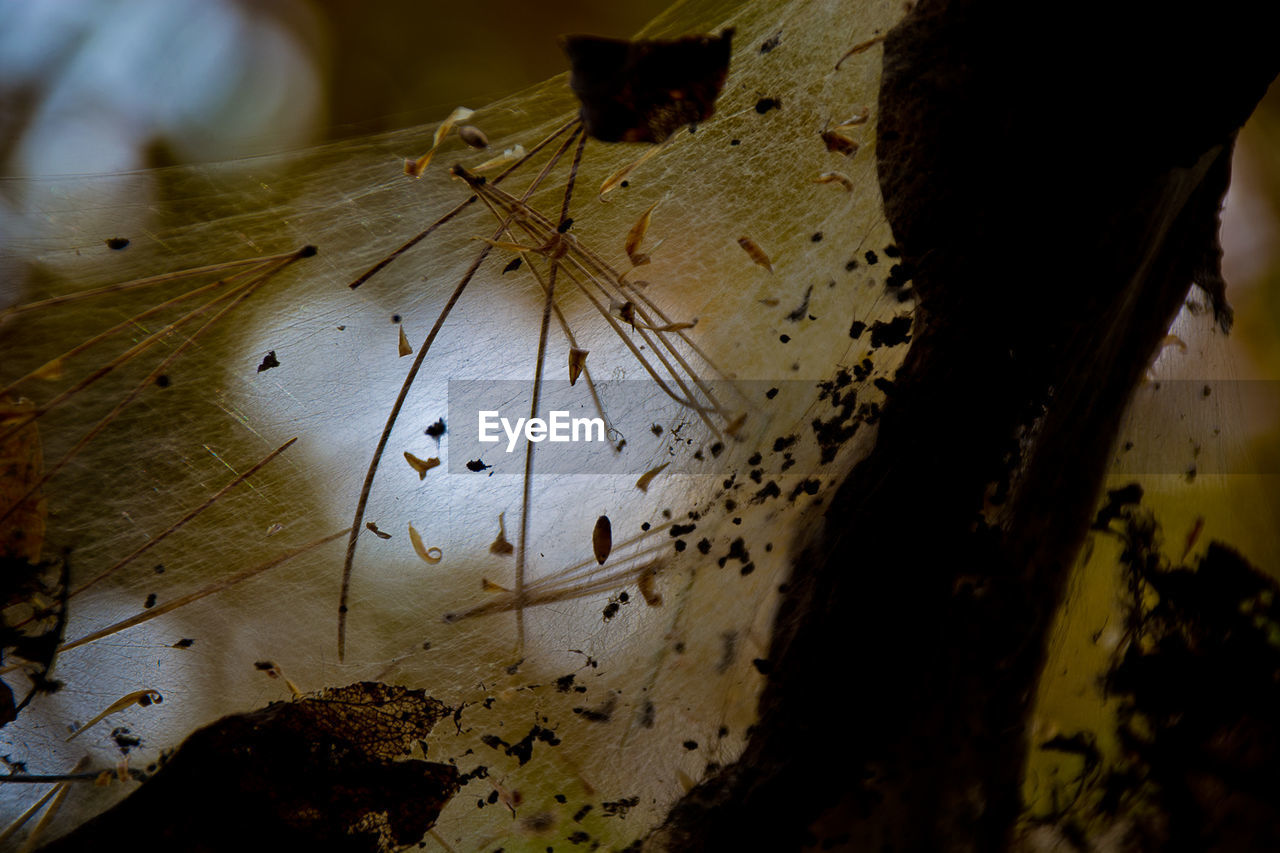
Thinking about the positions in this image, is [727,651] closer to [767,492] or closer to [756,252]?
[767,492]

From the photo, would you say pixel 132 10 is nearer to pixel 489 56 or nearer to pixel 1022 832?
pixel 489 56

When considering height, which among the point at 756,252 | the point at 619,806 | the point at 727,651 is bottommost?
the point at 619,806

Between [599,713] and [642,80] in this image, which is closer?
[642,80]

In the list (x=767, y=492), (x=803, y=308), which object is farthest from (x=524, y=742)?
(x=803, y=308)

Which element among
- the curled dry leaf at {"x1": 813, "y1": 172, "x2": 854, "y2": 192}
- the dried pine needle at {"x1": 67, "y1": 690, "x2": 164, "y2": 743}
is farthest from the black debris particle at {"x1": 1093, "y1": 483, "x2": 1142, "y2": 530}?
the dried pine needle at {"x1": 67, "y1": 690, "x2": 164, "y2": 743}

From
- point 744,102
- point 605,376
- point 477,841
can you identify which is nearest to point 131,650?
point 477,841

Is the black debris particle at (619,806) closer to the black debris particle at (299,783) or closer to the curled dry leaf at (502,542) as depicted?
the black debris particle at (299,783)

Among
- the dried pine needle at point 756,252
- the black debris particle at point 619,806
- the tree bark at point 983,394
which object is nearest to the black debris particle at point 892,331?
the tree bark at point 983,394
